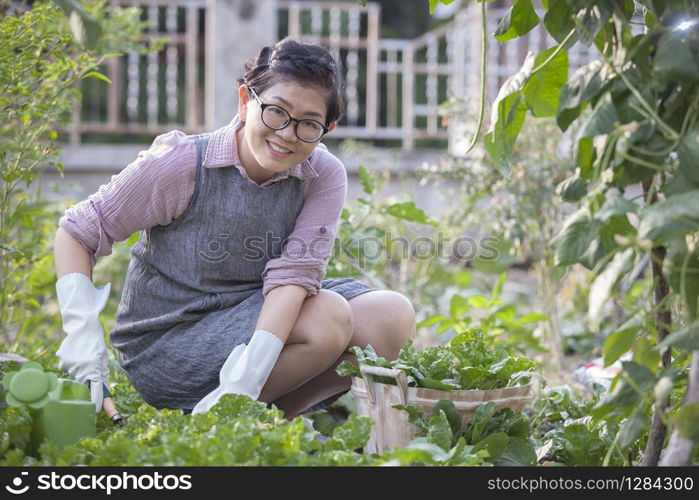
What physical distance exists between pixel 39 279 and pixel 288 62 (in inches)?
52.9

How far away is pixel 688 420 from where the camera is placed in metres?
1.10

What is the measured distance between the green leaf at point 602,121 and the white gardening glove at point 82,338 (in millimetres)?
1033

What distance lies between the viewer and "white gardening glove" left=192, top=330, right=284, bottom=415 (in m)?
1.66

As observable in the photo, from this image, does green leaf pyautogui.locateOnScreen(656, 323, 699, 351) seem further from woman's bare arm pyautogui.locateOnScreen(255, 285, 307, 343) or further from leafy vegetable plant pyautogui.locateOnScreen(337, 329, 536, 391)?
woman's bare arm pyautogui.locateOnScreen(255, 285, 307, 343)

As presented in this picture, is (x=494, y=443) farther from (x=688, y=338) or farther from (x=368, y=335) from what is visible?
(x=368, y=335)

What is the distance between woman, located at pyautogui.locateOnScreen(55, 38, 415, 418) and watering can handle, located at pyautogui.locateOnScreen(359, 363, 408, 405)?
0.25m

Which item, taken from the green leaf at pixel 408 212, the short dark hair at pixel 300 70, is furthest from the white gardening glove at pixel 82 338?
the green leaf at pixel 408 212

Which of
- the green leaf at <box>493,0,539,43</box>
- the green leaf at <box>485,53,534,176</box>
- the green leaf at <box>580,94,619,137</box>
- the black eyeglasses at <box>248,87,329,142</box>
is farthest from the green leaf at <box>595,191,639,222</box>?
the black eyeglasses at <box>248,87,329,142</box>

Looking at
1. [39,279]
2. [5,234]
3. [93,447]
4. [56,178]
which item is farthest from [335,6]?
[93,447]

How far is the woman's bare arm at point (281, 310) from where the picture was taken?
1732 millimetres

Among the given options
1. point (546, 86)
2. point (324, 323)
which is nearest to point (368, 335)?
point (324, 323)

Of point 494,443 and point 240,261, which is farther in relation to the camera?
point 240,261

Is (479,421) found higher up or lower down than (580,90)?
lower down

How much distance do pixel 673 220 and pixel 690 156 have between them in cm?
11
